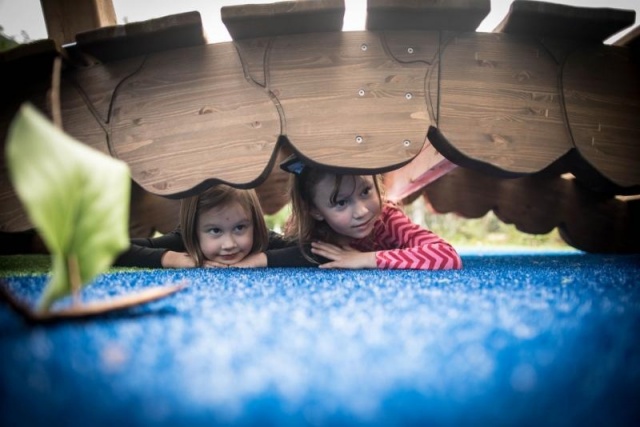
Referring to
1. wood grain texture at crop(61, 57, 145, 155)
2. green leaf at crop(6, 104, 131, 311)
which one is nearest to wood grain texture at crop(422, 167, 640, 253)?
wood grain texture at crop(61, 57, 145, 155)

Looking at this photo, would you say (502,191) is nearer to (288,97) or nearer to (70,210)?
(288,97)

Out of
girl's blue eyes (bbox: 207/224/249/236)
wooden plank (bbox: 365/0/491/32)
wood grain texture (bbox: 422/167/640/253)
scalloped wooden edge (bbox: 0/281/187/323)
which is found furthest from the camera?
wood grain texture (bbox: 422/167/640/253)

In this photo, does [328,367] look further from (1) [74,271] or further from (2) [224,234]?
(2) [224,234]

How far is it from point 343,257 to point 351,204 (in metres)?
0.18

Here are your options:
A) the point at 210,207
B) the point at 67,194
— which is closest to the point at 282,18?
the point at 210,207

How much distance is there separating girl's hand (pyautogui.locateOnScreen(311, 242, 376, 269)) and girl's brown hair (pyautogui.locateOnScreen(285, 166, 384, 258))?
0.07m

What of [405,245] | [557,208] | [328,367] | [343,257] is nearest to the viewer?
[328,367]

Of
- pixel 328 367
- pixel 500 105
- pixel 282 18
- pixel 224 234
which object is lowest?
pixel 224 234

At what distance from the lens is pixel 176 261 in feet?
4.02

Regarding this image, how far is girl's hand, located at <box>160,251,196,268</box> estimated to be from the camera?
122cm

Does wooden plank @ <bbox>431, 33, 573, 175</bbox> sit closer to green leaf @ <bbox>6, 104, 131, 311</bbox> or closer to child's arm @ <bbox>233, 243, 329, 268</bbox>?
child's arm @ <bbox>233, 243, 329, 268</bbox>

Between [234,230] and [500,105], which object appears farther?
[234,230]

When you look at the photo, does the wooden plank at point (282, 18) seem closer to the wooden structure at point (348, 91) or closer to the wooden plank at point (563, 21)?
the wooden structure at point (348, 91)

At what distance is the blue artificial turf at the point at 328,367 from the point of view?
0.76ft
